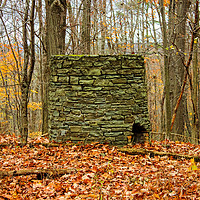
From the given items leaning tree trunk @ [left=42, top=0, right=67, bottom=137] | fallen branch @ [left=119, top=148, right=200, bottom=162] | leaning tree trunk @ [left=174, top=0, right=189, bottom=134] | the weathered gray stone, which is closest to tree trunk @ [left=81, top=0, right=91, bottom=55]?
leaning tree trunk @ [left=42, top=0, right=67, bottom=137]

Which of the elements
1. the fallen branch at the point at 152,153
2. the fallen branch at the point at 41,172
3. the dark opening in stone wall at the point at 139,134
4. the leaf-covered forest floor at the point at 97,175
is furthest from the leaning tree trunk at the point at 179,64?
the fallen branch at the point at 41,172

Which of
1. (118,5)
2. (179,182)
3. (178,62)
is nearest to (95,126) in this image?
(179,182)

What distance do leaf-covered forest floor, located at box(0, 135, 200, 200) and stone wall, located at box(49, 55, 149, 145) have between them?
17.7 inches

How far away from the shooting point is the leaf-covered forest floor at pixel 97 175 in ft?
9.87

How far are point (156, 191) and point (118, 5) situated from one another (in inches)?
458

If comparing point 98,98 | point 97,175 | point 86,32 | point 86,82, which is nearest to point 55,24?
point 86,32

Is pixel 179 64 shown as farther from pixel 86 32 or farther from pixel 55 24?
pixel 55 24

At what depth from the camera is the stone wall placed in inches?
210

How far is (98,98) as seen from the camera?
534 centimetres

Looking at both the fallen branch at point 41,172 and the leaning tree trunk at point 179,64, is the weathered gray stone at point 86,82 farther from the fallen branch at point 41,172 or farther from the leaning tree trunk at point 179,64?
the leaning tree trunk at point 179,64

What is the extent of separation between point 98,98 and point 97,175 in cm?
219

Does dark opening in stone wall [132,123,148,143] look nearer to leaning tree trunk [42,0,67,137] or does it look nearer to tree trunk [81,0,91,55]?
leaning tree trunk [42,0,67,137]

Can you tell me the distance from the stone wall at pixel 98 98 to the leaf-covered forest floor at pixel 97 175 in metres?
0.45

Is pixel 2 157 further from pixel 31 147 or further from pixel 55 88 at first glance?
pixel 55 88
